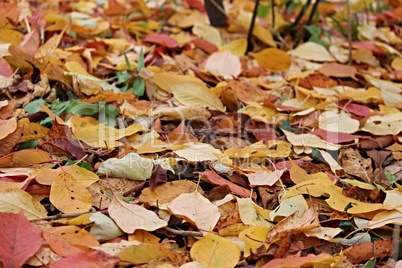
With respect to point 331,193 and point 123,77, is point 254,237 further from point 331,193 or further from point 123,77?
point 123,77

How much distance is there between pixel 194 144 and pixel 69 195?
0.97 ft

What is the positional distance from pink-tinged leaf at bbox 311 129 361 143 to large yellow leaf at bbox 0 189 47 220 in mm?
628

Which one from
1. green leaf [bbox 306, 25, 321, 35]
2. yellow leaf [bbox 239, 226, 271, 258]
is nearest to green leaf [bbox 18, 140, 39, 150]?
yellow leaf [bbox 239, 226, 271, 258]

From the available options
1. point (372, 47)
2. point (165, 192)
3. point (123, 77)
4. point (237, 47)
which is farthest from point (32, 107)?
point (372, 47)

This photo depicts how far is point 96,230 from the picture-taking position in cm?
83

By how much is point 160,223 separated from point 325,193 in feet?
1.06

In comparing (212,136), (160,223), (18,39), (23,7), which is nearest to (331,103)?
(212,136)

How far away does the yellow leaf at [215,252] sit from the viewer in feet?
2.56

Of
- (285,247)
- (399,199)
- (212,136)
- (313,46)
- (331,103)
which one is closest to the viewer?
(285,247)

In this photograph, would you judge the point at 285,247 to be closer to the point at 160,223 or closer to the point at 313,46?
the point at 160,223

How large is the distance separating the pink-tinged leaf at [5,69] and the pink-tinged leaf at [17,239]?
20.3 inches

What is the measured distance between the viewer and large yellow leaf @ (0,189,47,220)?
84 cm

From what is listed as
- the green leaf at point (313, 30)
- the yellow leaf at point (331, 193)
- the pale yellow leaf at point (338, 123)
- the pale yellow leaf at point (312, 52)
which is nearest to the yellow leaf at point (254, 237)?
the yellow leaf at point (331, 193)

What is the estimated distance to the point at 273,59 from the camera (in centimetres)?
160
